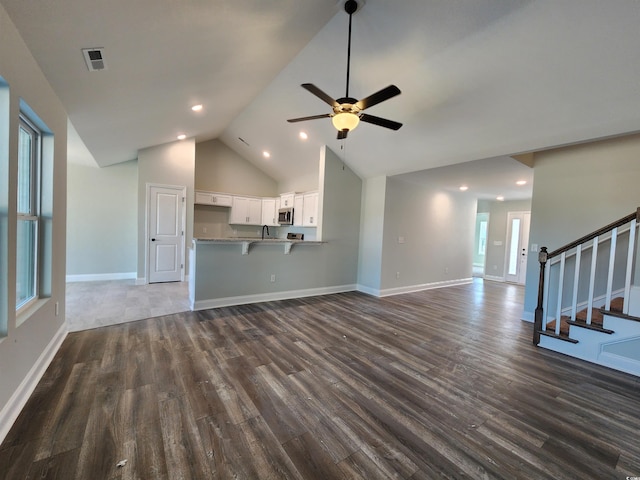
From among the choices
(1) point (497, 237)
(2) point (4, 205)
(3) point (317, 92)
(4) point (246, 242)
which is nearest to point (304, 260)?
(4) point (246, 242)

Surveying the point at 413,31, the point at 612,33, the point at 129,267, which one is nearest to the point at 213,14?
the point at 413,31

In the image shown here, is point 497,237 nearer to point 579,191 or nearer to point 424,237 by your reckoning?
point 424,237

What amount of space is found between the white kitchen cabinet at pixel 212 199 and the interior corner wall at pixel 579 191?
6596 mm

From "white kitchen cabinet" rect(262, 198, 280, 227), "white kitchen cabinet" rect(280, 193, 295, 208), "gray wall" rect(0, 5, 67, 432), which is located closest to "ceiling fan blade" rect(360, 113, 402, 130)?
"gray wall" rect(0, 5, 67, 432)

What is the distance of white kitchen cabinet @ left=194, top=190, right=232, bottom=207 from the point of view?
696 cm

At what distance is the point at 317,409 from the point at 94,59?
332 centimetres

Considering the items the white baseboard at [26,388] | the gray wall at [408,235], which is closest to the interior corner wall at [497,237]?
the gray wall at [408,235]

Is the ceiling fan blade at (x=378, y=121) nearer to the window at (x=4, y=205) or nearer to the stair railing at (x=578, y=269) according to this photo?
the stair railing at (x=578, y=269)

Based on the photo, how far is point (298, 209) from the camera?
264 inches

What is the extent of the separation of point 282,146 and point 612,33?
5.12 m

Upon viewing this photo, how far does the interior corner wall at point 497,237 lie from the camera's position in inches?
313

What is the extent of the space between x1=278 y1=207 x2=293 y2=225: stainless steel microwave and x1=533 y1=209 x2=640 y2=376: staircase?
16.4 ft

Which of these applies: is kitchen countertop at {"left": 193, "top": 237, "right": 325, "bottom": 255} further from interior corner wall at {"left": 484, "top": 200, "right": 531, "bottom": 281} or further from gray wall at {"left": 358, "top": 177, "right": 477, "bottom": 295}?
interior corner wall at {"left": 484, "top": 200, "right": 531, "bottom": 281}

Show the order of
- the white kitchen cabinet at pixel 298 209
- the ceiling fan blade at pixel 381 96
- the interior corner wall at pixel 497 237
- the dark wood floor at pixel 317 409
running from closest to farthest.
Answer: the dark wood floor at pixel 317 409 < the ceiling fan blade at pixel 381 96 < the white kitchen cabinet at pixel 298 209 < the interior corner wall at pixel 497 237
